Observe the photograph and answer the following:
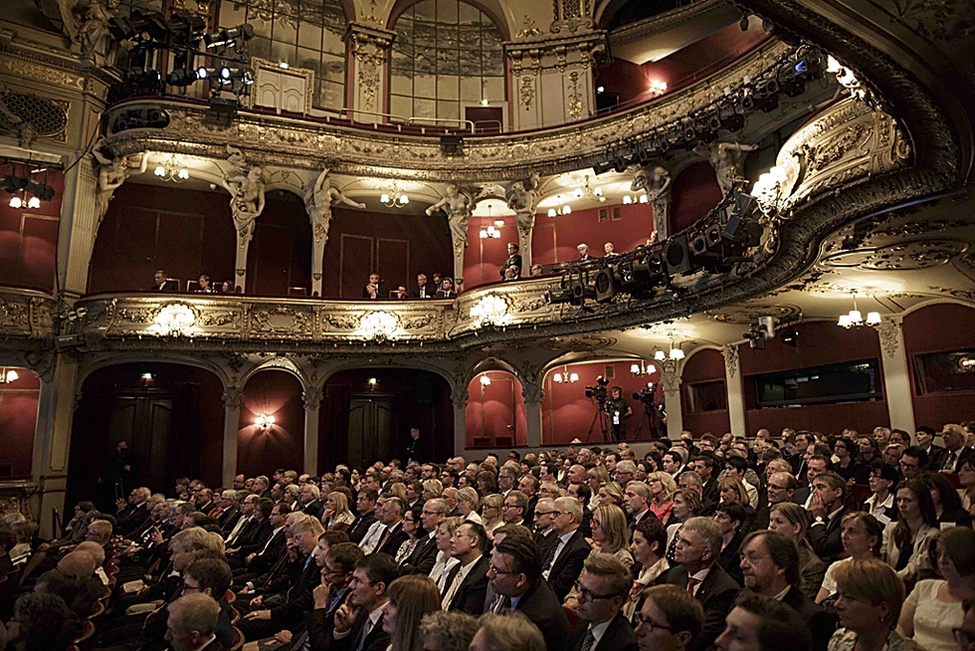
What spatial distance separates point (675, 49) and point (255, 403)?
515 inches

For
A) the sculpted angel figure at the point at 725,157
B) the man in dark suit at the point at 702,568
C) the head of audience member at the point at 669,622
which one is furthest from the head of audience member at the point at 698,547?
the sculpted angel figure at the point at 725,157

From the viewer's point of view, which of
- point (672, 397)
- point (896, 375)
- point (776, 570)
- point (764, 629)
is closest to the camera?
point (764, 629)

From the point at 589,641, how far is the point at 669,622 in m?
0.59

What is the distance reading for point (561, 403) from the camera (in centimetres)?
1844

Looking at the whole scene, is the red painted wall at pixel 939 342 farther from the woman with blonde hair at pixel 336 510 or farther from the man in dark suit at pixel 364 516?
the woman with blonde hair at pixel 336 510

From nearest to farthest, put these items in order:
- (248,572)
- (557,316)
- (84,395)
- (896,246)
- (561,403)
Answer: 1. (248,572)
2. (896,246)
3. (557,316)
4. (84,395)
5. (561,403)

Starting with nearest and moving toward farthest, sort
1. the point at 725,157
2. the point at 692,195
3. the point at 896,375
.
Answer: the point at 896,375
the point at 725,157
the point at 692,195

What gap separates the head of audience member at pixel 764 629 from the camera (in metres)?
2.32

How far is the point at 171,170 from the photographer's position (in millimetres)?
15352

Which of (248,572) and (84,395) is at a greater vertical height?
(84,395)

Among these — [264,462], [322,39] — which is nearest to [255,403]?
[264,462]

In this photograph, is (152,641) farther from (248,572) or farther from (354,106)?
(354,106)

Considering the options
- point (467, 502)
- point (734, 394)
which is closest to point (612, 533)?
point (467, 502)

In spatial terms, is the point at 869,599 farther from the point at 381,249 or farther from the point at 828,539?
the point at 381,249
